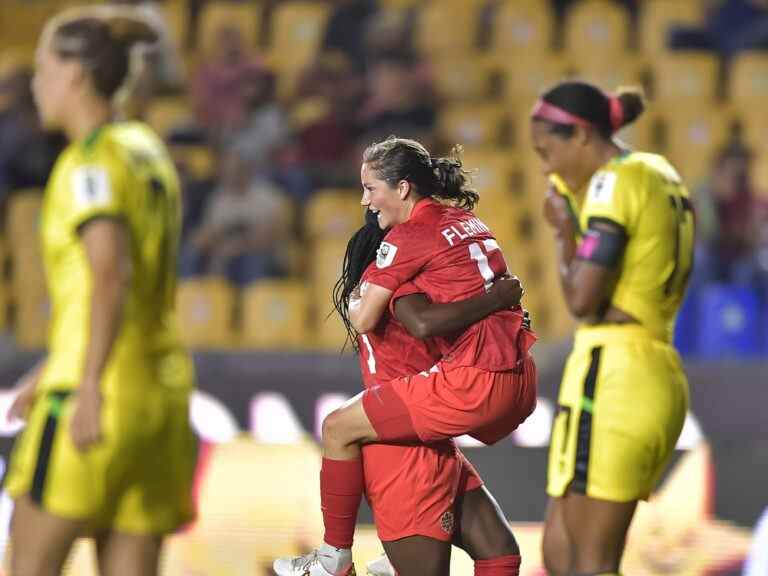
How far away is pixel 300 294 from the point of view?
8.74 metres

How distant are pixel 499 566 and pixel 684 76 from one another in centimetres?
727

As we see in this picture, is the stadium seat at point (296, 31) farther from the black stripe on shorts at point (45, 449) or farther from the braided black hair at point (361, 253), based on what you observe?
the black stripe on shorts at point (45, 449)

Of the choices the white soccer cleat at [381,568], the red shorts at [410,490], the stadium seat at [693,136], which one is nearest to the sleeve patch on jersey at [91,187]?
the red shorts at [410,490]

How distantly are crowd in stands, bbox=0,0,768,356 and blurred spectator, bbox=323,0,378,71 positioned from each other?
1cm

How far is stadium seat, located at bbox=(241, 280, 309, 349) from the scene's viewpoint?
873cm

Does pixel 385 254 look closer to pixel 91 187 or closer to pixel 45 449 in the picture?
pixel 91 187

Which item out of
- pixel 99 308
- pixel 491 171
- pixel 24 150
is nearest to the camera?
pixel 99 308

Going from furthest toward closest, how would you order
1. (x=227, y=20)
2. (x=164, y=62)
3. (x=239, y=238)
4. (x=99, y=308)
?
(x=227, y=20), (x=164, y=62), (x=239, y=238), (x=99, y=308)

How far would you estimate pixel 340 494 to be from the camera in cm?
386

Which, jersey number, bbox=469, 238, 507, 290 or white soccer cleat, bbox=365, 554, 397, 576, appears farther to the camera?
white soccer cleat, bbox=365, 554, 397, 576

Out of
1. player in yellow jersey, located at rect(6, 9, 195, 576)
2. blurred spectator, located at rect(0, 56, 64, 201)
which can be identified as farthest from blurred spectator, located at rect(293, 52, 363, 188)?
player in yellow jersey, located at rect(6, 9, 195, 576)

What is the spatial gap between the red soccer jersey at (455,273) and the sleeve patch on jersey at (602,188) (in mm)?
464

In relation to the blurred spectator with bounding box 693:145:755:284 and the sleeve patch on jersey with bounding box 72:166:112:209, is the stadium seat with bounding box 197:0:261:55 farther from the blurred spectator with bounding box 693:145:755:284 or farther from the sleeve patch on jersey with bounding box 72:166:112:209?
the sleeve patch on jersey with bounding box 72:166:112:209

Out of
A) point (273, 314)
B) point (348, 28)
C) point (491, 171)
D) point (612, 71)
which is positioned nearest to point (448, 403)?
point (273, 314)
